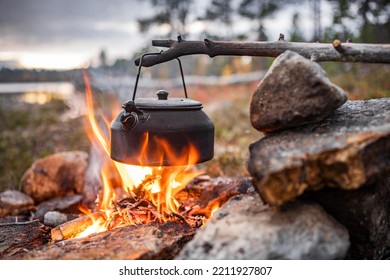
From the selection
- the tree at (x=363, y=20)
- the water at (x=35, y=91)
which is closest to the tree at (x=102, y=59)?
the water at (x=35, y=91)

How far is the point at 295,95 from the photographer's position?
2.05m

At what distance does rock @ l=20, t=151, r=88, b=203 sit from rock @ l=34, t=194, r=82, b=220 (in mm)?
151

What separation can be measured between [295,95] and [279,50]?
52 cm

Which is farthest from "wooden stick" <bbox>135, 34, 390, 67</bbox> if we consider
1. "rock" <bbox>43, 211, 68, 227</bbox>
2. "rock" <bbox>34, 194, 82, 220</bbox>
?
"rock" <bbox>34, 194, 82, 220</bbox>

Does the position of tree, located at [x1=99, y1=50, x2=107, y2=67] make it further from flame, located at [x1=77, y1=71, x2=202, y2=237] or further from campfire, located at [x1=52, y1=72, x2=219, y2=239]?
campfire, located at [x1=52, y1=72, x2=219, y2=239]

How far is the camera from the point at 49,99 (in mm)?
→ 11828

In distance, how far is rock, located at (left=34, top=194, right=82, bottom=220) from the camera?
3759 mm

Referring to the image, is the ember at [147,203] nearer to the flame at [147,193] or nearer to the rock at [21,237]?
the flame at [147,193]

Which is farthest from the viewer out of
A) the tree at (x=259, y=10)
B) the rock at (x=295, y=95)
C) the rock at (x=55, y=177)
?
the tree at (x=259, y=10)

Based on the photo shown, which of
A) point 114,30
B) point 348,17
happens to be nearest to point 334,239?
point 114,30

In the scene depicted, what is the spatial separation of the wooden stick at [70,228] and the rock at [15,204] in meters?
1.24

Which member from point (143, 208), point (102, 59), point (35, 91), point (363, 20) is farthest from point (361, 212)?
point (35, 91)

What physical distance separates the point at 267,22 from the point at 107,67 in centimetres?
1071

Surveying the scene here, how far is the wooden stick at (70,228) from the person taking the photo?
108 inches
